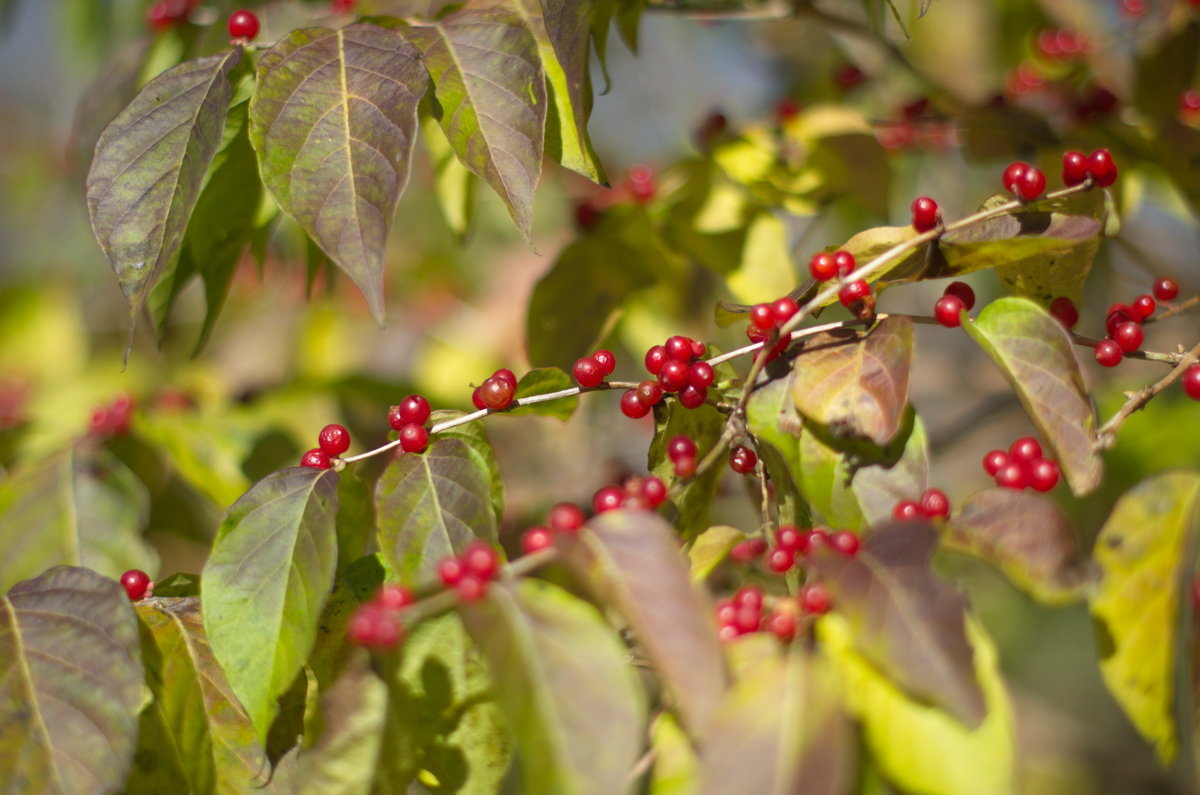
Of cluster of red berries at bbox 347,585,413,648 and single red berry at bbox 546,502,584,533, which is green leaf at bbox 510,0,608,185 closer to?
single red berry at bbox 546,502,584,533

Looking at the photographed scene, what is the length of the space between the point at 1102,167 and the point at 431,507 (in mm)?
625

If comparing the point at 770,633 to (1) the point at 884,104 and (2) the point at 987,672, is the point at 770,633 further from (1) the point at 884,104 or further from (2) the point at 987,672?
(1) the point at 884,104

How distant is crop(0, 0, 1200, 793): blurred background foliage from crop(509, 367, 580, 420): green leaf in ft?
1.11

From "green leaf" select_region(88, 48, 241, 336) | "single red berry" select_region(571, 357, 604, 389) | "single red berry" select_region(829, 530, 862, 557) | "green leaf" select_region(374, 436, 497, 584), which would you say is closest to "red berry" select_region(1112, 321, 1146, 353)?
"single red berry" select_region(829, 530, 862, 557)

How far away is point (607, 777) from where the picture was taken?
55cm

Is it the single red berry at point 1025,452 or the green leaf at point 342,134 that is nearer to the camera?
the green leaf at point 342,134

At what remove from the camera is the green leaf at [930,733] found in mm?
579

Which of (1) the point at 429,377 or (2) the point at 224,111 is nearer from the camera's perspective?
(2) the point at 224,111

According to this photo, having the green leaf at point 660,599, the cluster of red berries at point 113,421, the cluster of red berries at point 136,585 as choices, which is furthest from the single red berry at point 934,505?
the cluster of red berries at point 113,421

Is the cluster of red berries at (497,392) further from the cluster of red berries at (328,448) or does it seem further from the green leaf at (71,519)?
the green leaf at (71,519)

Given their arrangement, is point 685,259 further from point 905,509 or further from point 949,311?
point 905,509

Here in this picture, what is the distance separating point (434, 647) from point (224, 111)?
477 millimetres

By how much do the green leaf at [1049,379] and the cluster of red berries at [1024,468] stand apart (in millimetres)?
86

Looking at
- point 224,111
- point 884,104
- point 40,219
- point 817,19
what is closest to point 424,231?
point 40,219
